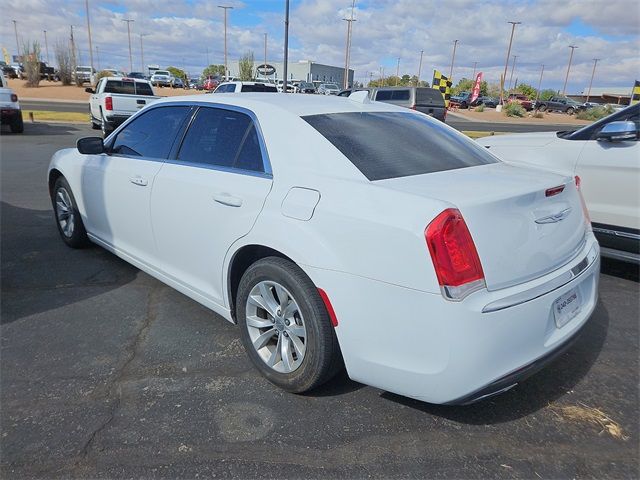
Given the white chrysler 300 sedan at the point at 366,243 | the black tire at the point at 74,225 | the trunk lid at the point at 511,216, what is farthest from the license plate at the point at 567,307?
the black tire at the point at 74,225

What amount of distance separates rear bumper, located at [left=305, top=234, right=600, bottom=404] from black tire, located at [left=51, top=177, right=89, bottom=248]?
3.37 metres

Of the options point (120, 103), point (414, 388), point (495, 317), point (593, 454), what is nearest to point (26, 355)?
point (414, 388)

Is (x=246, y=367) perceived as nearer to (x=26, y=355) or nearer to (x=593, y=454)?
(x=26, y=355)

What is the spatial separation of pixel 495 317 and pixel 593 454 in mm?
961

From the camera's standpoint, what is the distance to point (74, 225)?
482cm

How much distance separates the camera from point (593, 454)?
2.35 meters

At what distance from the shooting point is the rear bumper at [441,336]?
207cm

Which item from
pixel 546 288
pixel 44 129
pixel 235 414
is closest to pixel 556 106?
pixel 44 129

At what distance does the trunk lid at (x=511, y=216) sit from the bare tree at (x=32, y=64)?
151 ft

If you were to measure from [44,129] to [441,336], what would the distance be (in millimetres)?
18338

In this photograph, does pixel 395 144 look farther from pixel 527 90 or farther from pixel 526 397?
pixel 527 90

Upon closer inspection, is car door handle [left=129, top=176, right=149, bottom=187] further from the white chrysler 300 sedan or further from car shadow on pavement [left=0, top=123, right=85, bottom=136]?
car shadow on pavement [left=0, top=123, right=85, bottom=136]

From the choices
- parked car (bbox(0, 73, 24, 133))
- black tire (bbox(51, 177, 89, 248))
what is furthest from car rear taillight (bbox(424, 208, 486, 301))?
parked car (bbox(0, 73, 24, 133))

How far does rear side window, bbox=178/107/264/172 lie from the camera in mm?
2973
